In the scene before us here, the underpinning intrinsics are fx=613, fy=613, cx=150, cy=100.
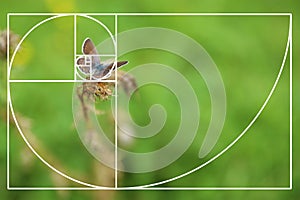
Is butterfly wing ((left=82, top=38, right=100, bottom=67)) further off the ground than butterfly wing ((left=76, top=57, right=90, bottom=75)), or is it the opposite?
butterfly wing ((left=82, top=38, right=100, bottom=67))

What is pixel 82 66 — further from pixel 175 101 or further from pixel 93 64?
pixel 175 101

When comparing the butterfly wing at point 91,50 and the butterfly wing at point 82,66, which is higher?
the butterfly wing at point 91,50

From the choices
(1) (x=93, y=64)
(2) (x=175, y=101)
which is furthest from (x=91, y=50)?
(2) (x=175, y=101)
